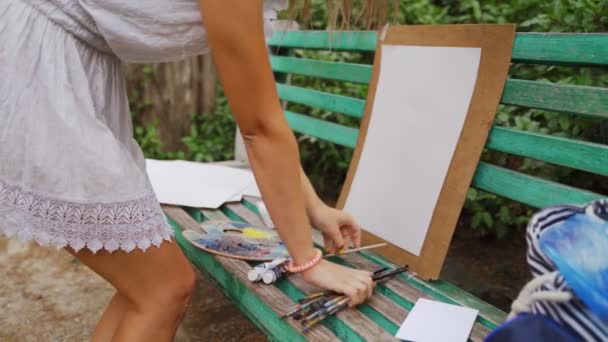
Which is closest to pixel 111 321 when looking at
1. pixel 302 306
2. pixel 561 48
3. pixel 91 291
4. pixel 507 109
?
pixel 302 306

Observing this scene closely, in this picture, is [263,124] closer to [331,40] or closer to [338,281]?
[338,281]

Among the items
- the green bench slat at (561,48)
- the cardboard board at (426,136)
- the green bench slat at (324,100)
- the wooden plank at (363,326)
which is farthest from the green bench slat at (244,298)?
the green bench slat at (561,48)

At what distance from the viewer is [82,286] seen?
7.60 feet

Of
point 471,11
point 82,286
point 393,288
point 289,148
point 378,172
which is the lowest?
point 82,286

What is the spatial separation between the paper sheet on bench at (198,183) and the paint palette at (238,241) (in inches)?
8.7

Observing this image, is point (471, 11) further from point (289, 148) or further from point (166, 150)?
point (166, 150)

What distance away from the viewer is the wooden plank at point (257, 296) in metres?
1.11

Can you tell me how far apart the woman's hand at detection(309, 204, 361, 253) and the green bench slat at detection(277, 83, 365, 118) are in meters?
0.63

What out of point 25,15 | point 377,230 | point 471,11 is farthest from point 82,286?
point 471,11

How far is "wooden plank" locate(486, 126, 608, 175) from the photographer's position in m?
1.21

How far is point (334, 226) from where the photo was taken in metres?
1.33

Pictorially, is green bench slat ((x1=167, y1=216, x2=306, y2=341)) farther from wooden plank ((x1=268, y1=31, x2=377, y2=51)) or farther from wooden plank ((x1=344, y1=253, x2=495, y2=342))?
wooden plank ((x1=268, y1=31, x2=377, y2=51))

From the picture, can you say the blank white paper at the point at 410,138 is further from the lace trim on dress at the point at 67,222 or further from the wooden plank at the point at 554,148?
the lace trim on dress at the point at 67,222

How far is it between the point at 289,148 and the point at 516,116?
110 cm
